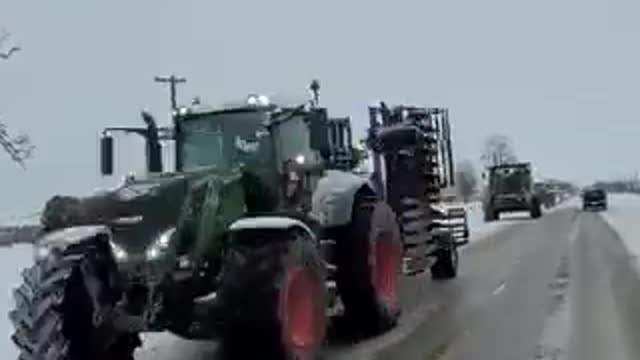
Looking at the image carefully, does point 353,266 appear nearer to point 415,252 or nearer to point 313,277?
point 313,277

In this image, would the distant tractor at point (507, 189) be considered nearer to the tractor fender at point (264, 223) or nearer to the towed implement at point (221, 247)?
the towed implement at point (221, 247)

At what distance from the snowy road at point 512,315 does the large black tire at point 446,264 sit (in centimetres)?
29

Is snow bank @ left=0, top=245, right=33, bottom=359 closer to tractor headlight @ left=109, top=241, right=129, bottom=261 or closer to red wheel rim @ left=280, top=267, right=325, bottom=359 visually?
tractor headlight @ left=109, top=241, right=129, bottom=261

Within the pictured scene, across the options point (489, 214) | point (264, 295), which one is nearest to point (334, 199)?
point (264, 295)

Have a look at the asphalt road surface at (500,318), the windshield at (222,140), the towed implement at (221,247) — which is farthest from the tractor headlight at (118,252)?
the asphalt road surface at (500,318)

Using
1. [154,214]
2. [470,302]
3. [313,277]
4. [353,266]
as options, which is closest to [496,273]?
[470,302]

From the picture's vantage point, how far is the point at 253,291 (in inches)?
351

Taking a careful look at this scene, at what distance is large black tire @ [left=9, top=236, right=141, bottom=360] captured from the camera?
7414 mm

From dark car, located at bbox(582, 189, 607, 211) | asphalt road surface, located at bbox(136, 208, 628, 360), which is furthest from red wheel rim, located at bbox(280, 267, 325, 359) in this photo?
dark car, located at bbox(582, 189, 607, 211)

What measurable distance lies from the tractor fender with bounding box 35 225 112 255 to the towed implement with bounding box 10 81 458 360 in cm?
1

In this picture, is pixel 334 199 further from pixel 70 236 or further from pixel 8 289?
pixel 8 289

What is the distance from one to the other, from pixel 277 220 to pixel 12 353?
3428 millimetres

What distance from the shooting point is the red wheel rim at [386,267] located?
1255cm

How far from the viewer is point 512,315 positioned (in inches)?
540
